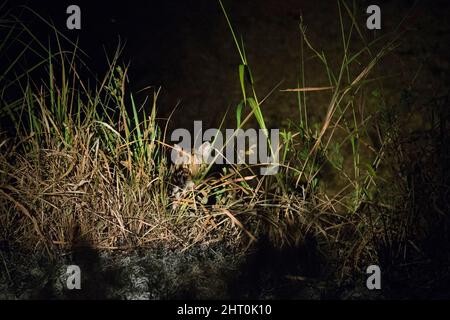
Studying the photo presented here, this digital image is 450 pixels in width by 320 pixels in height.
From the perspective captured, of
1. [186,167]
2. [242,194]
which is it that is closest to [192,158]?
[186,167]

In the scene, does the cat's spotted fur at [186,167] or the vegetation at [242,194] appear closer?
the vegetation at [242,194]

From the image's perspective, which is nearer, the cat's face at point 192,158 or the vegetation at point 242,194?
the vegetation at point 242,194

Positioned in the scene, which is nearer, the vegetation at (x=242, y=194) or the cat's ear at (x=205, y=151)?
the vegetation at (x=242, y=194)

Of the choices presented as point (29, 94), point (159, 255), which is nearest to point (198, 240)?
point (159, 255)

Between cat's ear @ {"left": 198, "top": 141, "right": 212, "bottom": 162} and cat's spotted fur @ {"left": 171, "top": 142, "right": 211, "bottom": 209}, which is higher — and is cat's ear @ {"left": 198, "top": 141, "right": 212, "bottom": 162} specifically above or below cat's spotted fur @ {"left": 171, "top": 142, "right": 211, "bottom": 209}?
above

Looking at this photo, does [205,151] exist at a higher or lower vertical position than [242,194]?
higher

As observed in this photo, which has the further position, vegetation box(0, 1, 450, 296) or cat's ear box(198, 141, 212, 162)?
cat's ear box(198, 141, 212, 162)

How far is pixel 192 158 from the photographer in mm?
1839

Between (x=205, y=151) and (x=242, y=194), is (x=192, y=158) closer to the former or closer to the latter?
(x=205, y=151)

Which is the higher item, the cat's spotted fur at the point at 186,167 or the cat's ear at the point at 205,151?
the cat's ear at the point at 205,151

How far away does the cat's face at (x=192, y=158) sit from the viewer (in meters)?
1.80

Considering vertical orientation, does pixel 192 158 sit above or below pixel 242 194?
above

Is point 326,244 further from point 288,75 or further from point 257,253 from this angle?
point 288,75

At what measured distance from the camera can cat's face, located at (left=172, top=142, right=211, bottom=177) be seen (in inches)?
71.1
